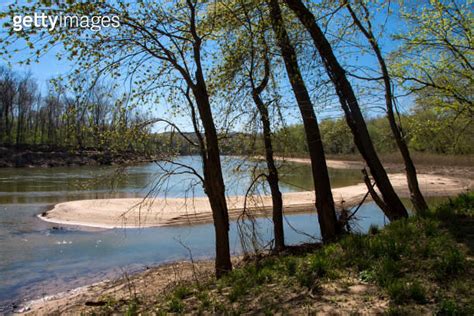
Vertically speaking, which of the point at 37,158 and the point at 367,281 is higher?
the point at 37,158

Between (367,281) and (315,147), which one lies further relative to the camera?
(315,147)

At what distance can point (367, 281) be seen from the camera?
473cm

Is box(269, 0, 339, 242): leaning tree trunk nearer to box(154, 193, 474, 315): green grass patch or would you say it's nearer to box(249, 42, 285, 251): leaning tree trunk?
box(249, 42, 285, 251): leaning tree trunk

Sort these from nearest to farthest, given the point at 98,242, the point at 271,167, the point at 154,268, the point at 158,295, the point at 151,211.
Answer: the point at 158,295
the point at 271,167
the point at 154,268
the point at 98,242
the point at 151,211

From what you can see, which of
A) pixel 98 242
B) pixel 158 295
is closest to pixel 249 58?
pixel 158 295

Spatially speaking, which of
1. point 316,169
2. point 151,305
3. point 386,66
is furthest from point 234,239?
point 151,305

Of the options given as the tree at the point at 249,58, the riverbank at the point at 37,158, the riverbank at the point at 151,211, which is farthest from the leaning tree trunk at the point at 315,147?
the riverbank at the point at 37,158

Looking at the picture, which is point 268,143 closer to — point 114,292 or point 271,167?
point 271,167

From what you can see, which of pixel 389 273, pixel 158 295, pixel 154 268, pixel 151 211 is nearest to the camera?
pixel 389 273

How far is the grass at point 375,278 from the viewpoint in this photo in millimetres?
4074

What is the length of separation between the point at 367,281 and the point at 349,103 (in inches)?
189

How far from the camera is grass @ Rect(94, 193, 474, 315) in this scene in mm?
4074

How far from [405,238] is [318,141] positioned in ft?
12.2

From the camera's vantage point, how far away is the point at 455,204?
762 cm
